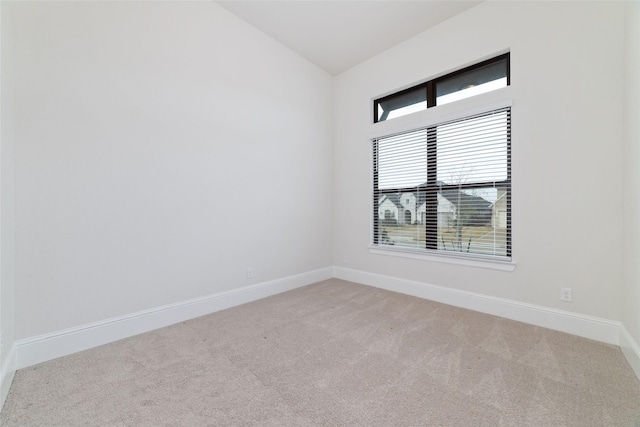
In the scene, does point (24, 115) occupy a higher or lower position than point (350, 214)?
higher

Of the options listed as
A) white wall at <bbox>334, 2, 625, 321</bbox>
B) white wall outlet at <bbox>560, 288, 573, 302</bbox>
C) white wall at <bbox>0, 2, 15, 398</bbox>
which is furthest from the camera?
white wall outlet at <bbox>560, 288, 573, 302</bbox>

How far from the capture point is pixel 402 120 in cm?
346

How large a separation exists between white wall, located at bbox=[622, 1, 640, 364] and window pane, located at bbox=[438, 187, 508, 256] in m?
0.83

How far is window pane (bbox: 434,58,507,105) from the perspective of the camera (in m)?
2.78

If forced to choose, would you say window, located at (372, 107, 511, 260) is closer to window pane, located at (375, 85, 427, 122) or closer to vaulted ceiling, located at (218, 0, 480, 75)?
window pane, located at (375, 85, 427, 122)

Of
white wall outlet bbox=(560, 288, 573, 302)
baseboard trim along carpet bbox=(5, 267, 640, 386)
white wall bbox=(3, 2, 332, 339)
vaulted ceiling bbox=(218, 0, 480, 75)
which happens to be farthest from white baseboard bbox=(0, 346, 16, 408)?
white wall outlet bbox=(560, 288, 573, 302)

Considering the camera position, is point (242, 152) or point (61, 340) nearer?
point (61, 340)

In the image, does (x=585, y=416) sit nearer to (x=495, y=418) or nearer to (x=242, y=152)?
(x=495, y=418)

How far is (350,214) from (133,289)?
2.84m

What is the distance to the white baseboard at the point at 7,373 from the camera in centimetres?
145

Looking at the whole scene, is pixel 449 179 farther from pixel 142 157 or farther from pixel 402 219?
pixel 142 157

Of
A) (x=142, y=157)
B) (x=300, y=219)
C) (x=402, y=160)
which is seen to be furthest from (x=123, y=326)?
(x=402, y=160)

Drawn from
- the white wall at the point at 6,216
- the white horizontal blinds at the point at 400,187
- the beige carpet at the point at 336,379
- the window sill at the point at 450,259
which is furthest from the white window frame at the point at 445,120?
the white wall at the point at 6,216

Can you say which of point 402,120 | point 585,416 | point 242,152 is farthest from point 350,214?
point 585,416
